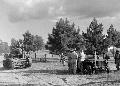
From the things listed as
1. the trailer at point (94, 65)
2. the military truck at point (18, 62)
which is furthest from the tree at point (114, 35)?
the trailer at point (94, 65)

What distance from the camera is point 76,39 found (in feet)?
133

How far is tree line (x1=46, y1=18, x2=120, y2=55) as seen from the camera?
3853 cm

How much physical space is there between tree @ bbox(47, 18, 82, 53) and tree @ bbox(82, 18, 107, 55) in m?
1.47

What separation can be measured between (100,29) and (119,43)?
55.4 feet

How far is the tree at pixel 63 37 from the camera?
38.5 m

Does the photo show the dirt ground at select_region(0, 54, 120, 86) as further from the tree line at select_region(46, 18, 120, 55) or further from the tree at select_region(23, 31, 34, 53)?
the tree at select_region(23, 31, 34, 53)

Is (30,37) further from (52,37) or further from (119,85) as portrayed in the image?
(119,85)

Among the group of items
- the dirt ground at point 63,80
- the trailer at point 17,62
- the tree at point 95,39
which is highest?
the tree at point 95,39

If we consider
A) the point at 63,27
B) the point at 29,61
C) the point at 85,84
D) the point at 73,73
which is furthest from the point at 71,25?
the point at 85,84

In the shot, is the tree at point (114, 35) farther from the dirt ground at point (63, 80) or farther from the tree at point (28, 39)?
the dirt ground at point (63, 80)

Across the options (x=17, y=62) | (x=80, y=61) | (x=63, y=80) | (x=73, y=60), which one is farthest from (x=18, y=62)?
(x=63, y=80)

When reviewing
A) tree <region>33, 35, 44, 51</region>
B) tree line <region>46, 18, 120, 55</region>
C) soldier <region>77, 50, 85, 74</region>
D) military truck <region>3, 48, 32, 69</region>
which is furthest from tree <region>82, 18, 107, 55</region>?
tree <region>33, 35, 44, 51</region>

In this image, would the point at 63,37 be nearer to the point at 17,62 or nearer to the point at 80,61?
Answer: the point at 17,62

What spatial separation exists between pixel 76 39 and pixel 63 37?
9.06 ft
